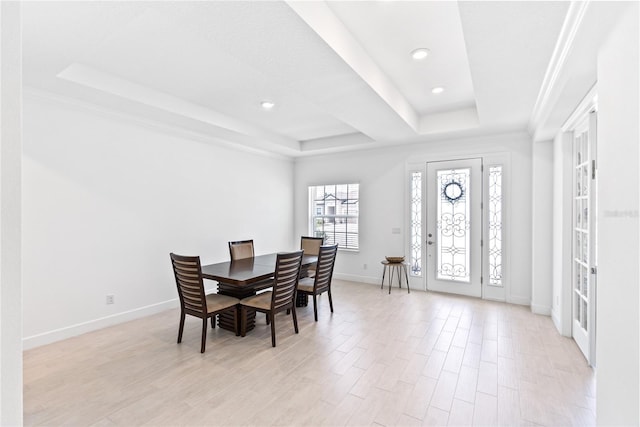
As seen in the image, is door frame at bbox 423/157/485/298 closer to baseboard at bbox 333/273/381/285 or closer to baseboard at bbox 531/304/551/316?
baseboard at bbox 531/304/551/316

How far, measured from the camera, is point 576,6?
168 centimetres

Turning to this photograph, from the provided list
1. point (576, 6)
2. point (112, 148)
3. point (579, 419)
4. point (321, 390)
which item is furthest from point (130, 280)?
point (576, 6)

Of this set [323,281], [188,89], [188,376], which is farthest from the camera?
[323,281]

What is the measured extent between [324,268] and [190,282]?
1648 millimetres

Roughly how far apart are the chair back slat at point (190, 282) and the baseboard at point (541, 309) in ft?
13.6

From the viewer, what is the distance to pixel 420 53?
278 cm

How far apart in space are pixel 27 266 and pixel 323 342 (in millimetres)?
3038

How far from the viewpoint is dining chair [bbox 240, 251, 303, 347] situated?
327cm

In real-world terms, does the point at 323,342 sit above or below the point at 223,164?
below

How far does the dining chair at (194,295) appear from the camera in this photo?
3.01 meters

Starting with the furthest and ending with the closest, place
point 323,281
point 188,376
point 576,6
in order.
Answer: point 323,281, point 188,376, point 576,6

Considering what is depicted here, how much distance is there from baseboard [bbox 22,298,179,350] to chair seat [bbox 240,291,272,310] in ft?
5.20

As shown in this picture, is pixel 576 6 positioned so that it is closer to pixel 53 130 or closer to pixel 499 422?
pixel 499 422

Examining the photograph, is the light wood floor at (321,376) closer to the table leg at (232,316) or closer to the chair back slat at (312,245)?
the table leg at (232,316)
